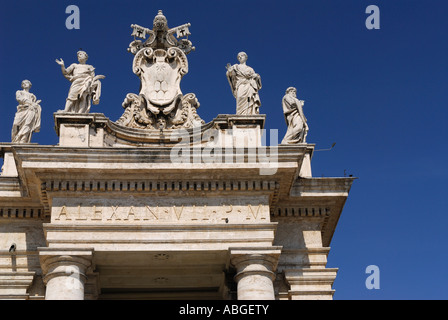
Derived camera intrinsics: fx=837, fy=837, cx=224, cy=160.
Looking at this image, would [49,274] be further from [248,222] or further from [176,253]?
[248,222]

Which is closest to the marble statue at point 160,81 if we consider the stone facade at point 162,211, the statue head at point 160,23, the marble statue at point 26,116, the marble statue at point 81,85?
the statue head at point 160,23

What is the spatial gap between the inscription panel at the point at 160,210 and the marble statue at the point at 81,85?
10.3ft

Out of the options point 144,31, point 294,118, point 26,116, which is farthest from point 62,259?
point 144,31

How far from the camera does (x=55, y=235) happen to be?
861 inches

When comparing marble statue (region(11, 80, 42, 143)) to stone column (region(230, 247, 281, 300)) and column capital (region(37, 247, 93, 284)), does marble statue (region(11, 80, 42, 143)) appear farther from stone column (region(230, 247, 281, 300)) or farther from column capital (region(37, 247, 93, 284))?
stone column (region(230, 247, 281, 300))

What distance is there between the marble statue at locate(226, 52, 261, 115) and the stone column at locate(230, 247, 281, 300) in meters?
4.59

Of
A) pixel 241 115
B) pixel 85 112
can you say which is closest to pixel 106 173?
pixel 85 112

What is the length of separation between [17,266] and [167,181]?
4871 mm

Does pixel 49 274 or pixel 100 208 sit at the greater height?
pixel 100 208

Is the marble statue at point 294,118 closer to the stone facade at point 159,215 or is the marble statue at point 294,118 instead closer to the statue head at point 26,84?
the stone facade at point 159,215

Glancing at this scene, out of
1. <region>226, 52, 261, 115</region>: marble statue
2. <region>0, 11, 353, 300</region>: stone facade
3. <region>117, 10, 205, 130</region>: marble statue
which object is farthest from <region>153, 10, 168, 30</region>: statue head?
<region>0, 11, 353, 300</region>: stone facade

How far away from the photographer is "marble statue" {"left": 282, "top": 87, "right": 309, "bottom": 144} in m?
24.8

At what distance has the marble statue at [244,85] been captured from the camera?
24.8m
